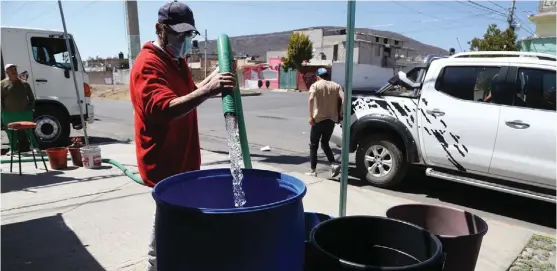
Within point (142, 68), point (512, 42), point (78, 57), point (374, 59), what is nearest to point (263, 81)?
point (374, 59)

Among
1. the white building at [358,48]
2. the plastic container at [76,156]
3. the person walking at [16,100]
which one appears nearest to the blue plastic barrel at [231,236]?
the plastic container at [76,156]

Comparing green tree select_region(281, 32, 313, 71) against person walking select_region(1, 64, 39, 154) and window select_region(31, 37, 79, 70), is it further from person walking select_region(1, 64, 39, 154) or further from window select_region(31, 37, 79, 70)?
person walking select_region(1, 64, 39, 154)

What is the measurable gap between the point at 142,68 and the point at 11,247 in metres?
2.51

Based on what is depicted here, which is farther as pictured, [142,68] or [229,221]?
[142,68]

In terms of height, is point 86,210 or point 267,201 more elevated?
point 267,201

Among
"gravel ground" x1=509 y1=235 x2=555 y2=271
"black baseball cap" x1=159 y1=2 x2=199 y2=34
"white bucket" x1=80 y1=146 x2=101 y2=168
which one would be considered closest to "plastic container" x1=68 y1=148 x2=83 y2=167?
"white bucket" x1=80 y1=146 x2=101 y2=168

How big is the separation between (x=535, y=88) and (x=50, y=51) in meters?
8.82

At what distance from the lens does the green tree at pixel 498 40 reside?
2409 cm

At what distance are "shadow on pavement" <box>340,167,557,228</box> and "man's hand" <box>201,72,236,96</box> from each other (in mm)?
4238

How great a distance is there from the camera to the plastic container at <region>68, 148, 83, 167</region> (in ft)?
21.0

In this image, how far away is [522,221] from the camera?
4.49 meters

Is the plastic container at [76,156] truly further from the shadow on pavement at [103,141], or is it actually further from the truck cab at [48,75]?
the shadow on pavement at [103,141]

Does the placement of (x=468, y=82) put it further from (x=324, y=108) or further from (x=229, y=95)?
(x=229, y=95)

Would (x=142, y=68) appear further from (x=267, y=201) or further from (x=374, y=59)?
(x=374, y=59)
